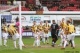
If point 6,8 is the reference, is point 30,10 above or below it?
below

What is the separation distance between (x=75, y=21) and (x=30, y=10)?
6.13 m

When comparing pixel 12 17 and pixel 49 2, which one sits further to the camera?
pixel 49 2

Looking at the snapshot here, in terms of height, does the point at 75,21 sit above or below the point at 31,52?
below

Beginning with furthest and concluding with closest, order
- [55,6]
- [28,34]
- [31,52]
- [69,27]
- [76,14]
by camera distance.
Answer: [55,6]
[76,14]
[28,34]
[69,27]
[31,52]

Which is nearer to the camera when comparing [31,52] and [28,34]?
[31,52]

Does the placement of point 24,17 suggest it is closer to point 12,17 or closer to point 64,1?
point 12,17

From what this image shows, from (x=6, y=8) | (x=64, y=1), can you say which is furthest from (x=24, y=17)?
(x=6, y=8)

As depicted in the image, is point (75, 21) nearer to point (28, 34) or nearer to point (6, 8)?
point (28, 34)

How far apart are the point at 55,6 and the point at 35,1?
162 inches

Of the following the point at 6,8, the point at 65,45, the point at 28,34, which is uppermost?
the point at 6,8

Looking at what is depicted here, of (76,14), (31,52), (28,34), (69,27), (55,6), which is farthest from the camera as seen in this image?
(55,6)

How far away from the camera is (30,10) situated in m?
48.0

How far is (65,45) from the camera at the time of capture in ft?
84.4

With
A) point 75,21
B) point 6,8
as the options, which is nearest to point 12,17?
point 75,21
